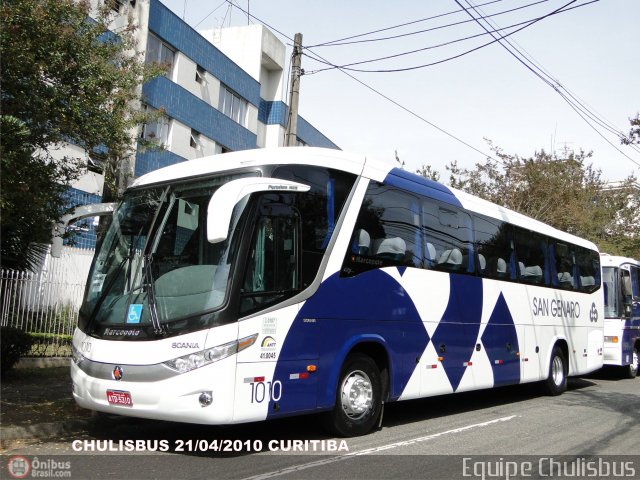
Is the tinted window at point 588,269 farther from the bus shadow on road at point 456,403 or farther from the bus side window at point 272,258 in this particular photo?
the bus side window at point 272,258

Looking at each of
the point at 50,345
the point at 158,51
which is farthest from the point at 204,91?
the point at 50,345

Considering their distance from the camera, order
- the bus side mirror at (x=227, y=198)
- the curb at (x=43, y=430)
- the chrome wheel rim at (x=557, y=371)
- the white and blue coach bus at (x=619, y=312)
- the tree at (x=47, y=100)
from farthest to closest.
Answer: the white and blue coach bus at (x=619, y=312) < the chrome wheel rim at (x=557, y=371) < the curb at (x=43, y=430) < the tree at (x=47, y=100) < the bus side mirror at (x=227, y=198)

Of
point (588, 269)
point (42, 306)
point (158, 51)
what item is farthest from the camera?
point (158, 51)

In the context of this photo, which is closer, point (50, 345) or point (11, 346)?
point (11, 346)

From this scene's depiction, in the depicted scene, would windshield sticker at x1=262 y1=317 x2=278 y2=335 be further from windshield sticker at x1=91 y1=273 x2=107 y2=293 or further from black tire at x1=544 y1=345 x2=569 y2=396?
black tire at x1=544 y1=345 x2=569 y2=396

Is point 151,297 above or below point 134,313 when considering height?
above

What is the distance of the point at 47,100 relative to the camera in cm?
758

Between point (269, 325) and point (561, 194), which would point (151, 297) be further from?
point (561, 194)

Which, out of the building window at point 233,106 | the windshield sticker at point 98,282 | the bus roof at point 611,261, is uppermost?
the building window at point 233,106

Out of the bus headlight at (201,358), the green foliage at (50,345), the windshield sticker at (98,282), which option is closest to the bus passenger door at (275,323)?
the bus headlight at (201,358)

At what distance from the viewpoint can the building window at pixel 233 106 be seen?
28.4 m

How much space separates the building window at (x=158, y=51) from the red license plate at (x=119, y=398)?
17.9 metres

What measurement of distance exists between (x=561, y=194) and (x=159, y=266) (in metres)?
25.8

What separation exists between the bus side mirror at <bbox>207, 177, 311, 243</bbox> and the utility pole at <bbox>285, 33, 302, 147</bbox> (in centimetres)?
709
